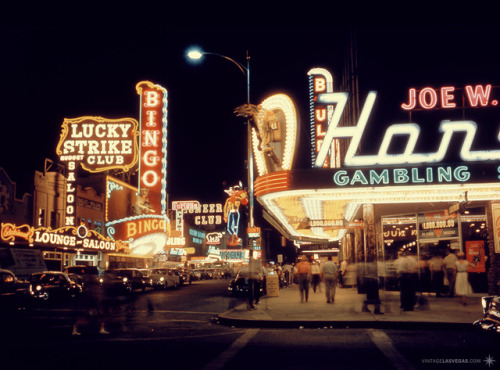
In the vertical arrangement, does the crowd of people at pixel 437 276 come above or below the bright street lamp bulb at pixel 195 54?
below

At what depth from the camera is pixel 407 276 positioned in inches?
604

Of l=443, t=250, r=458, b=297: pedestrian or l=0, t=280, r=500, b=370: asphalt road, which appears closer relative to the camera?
l=0, t=280, r=500, b=370: asphalt road

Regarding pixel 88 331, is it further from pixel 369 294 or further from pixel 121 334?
pixel 369 294

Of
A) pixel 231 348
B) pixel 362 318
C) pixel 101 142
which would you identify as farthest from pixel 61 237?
pixel 231 348

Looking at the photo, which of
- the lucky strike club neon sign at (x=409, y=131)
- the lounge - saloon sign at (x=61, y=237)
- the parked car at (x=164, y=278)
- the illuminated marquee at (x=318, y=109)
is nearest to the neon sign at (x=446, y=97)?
the lucky strike club neon sign at (x=409, y=131)

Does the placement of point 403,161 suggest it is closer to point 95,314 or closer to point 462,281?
point 462,281

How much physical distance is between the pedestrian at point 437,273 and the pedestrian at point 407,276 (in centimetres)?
407

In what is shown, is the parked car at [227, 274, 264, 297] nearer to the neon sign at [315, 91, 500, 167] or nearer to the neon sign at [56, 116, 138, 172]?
the neon sign at [315, 91, 500, 167]

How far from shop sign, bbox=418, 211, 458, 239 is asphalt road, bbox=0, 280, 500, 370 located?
9570mm

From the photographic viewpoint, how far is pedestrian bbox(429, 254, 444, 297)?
19.1 m

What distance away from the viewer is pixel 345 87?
28562 mm

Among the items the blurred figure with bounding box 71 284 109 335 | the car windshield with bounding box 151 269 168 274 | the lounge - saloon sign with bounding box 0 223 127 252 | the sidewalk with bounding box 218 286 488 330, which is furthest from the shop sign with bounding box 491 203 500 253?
the lounge - saloon sign with bounding box 0 223 127 252

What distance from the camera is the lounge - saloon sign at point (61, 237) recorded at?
2918 cm

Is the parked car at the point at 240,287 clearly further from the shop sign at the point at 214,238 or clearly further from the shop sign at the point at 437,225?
the shop sign at the point at 214,238
